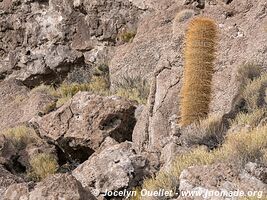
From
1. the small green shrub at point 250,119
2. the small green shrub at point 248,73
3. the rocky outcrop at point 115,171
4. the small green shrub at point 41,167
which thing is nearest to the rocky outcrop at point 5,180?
the rocky outcrop at point 115,171

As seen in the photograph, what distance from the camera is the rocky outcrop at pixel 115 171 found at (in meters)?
7.61

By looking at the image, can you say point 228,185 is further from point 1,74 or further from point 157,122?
point 1,74

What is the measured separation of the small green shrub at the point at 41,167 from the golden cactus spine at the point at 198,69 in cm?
309

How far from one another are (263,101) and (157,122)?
2.08 meters

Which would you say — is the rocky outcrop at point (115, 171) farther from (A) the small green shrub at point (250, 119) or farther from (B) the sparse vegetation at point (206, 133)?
(A) the small green shrub at point (250, 119)

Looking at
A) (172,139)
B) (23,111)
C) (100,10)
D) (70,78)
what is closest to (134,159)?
(172,139)

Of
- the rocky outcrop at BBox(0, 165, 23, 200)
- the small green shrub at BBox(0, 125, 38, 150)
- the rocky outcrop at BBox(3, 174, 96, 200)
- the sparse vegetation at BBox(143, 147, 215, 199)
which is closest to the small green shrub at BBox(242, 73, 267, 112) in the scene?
the sparse vegetation at BBox(143, 147, 215, 199)

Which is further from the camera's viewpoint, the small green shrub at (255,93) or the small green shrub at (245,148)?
the small green shrub at (255,93)

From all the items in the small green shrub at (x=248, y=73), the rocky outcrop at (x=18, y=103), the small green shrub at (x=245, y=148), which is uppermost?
the small green shrub at (x=248, y=73)

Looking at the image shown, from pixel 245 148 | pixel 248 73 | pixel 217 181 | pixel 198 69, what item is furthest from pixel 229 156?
pixel 248 73

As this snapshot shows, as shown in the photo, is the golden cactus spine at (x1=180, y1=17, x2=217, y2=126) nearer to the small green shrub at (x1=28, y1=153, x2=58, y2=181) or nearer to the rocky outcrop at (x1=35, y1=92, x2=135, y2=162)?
the rocky outcrop at (x1=35, y1=92, x2=135, y2=162)

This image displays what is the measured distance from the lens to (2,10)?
19172 millimetres

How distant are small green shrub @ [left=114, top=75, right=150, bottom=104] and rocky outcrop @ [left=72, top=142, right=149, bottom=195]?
15.1 ft

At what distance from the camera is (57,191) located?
6109 mm
